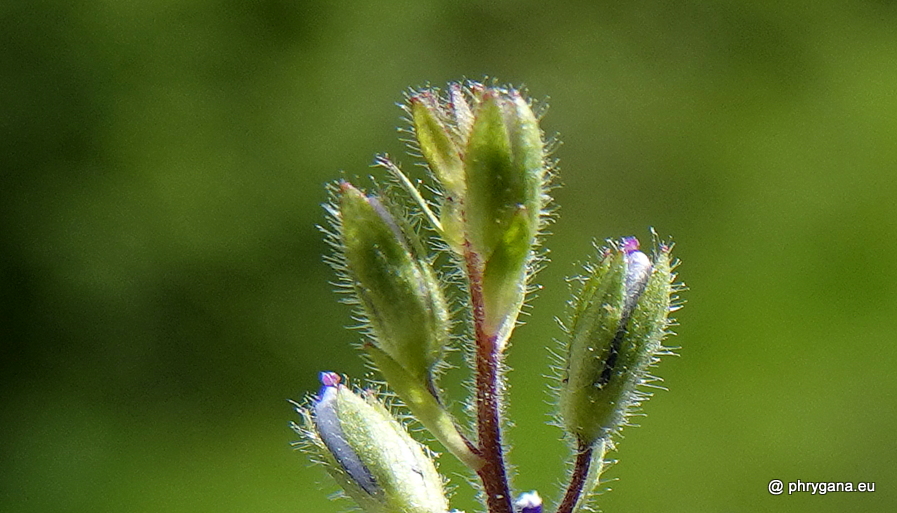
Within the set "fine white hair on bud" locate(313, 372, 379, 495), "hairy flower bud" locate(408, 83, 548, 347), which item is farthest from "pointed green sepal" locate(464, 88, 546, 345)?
"fine white hair on bud" locate(313, 372, 379, 495)

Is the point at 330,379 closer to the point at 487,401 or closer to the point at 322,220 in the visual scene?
the point at 487,401

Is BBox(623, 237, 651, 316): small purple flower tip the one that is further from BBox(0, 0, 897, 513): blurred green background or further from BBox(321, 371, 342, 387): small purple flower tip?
BBox(0, 0, 897, 513): blurred green background

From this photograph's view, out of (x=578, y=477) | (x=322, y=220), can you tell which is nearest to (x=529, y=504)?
(x=578, y=477)

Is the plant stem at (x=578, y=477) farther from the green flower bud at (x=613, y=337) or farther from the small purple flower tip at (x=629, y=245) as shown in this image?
the small purple flower tip at (x=629, y=245)

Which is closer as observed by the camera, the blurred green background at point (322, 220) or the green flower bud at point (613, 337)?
the green flower bud at point (613, 337)

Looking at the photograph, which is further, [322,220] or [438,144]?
[322,220]

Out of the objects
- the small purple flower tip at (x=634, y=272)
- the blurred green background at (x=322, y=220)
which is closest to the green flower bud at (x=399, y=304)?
the small purple flower tip at (x=634, y=272)
